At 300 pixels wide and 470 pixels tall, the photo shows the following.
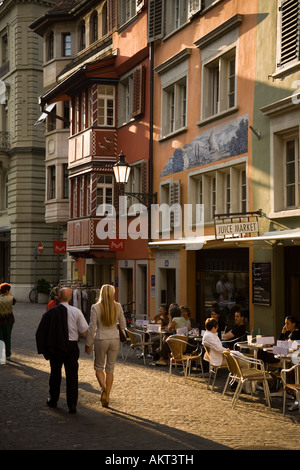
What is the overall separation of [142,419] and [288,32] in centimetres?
910

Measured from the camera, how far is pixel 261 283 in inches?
664

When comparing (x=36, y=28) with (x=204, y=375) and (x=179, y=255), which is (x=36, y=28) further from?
(x=204, y=375)

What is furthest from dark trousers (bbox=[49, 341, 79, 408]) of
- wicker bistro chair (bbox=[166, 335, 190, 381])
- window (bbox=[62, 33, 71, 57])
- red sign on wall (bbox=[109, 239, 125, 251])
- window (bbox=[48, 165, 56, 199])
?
window (bbox=[62, 33, 71, 57])

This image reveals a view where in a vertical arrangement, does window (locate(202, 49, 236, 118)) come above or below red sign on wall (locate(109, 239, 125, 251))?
above

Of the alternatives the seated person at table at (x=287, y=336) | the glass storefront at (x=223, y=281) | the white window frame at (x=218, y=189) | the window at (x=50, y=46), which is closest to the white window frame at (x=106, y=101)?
the white window frame at (x=218, y=189)

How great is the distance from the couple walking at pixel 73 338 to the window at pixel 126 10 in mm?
17339

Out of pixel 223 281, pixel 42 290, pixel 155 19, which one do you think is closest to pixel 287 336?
pixel 223 281

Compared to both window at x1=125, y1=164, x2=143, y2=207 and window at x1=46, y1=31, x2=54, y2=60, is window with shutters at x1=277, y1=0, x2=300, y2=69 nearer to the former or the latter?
window at x1=125, y1=164, x2=143, y2=207

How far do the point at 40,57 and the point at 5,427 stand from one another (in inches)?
1449

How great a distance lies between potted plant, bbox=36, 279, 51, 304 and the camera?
41.4m

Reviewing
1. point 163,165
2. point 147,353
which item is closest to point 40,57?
point 163,165

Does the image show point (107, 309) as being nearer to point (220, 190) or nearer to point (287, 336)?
point (287, 336)

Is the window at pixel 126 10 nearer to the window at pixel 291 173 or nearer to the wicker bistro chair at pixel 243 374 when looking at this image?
the window at pixel 291 173
